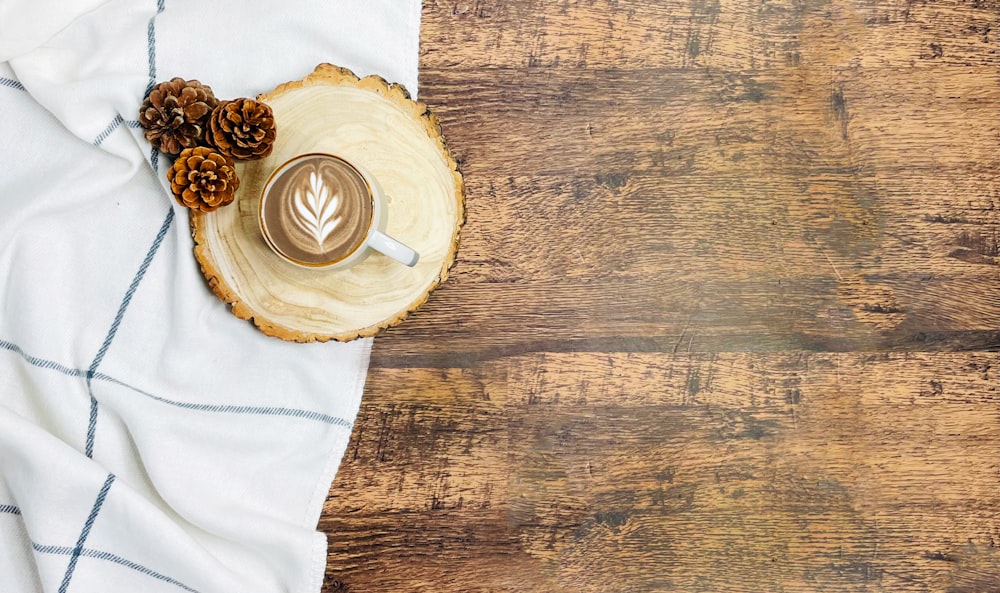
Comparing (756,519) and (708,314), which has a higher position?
(708,314)

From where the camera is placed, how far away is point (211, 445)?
950 mm

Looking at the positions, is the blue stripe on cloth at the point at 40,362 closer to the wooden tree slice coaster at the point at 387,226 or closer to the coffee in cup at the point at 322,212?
the wooden tree slice coaster at the point at 387,226

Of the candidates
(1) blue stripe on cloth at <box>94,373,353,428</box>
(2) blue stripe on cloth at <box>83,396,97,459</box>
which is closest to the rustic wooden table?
(1) blue stripe on cloth at <box>94,373,353,428</box>

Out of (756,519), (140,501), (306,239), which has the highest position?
(306,239)

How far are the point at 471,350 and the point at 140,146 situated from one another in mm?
513

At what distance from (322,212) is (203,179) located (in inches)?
5.9

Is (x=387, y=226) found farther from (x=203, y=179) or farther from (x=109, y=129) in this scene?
(x=109, y=129)

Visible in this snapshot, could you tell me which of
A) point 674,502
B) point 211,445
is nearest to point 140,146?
point 211,445

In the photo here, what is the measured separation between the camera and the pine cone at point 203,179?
33.2 inches

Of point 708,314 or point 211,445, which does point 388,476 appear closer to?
point 211,445

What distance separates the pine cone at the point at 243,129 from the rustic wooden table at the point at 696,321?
0.29 metres

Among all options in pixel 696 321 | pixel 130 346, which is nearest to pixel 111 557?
pixel 130 346

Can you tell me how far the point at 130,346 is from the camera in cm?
93

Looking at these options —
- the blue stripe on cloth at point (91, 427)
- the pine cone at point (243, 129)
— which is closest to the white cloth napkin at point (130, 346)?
the blue stripe on cloth at point (91, 427)
